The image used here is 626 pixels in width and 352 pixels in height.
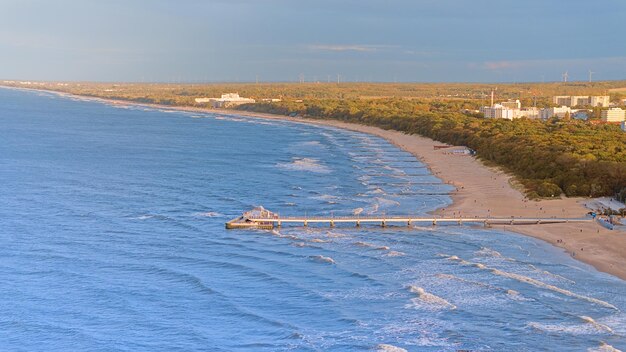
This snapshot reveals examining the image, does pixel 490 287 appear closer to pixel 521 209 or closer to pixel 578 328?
pixel 578 328

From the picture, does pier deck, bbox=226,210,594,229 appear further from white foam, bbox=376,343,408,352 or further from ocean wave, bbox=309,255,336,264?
white foam, bbox=376,343,408,352

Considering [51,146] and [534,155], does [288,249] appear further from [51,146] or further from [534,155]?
[51,146]

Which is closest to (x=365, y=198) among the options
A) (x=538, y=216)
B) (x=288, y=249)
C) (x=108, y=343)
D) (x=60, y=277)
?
(x=538, y=216)

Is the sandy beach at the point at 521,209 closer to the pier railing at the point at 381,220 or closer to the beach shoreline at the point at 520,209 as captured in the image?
the beach shoreline at the point at 520,209

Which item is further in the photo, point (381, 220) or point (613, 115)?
point (613, 115)

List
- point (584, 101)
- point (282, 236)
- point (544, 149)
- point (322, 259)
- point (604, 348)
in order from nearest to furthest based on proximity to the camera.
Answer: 1. point (604, 348)
2. point (322, 259)
3. point (282, 236)
4. point (544, 149)
5. point (584, 101)

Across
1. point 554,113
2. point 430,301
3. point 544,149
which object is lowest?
point 430,301

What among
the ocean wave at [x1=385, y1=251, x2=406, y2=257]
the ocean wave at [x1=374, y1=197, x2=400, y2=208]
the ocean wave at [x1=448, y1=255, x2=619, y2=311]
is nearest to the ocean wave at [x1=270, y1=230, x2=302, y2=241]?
the ocean wave at [x1=385, y1=251, x2=406, y2=257]

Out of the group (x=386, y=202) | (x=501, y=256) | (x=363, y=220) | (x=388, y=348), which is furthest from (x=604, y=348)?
(x=386, y=202)
